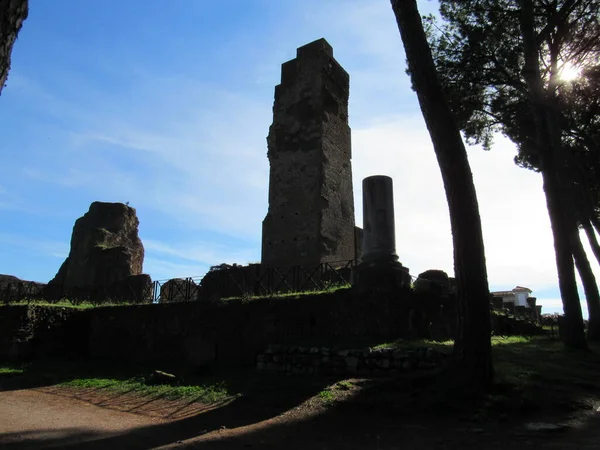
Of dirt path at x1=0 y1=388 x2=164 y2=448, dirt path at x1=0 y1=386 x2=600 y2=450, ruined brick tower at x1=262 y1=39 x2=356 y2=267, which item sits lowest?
dirt path at x1=0 y1=388 x2=164 y2=448

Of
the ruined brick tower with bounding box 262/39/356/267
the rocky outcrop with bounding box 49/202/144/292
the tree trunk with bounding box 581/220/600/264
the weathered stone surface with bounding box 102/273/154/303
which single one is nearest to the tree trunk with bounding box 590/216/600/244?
the tree trunk with bounding box 581/220/600/264

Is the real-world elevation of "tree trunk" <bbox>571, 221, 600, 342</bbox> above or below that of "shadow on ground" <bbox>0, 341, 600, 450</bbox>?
above

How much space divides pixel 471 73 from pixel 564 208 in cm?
427

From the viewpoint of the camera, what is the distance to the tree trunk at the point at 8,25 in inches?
72.0

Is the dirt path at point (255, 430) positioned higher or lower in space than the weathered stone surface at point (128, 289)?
lower

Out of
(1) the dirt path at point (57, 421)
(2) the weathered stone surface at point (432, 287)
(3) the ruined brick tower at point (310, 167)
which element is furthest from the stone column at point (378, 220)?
(3) the ruined brick tower at point (310, 167)

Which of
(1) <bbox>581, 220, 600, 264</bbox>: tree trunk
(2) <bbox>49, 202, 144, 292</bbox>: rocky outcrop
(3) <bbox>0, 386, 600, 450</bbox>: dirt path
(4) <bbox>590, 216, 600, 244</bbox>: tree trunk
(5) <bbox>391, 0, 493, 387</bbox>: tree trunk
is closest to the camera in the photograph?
(3) <bbox>0, 386, 600, 450</bbox>: dirt path

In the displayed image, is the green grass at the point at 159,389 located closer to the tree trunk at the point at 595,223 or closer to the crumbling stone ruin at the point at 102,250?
the crumbling stone ruin at the point at 102,250

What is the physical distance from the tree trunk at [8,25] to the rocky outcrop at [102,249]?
1792 cm

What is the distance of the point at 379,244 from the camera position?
8.27m

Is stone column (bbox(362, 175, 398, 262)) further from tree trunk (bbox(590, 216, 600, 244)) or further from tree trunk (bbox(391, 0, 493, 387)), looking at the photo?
tree trunk (bbox(590, 216, 600, 244))

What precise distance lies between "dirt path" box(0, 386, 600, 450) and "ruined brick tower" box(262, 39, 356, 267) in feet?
26.7

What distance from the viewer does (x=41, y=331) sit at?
11.6 metres

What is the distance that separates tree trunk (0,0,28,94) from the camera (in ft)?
6.00
